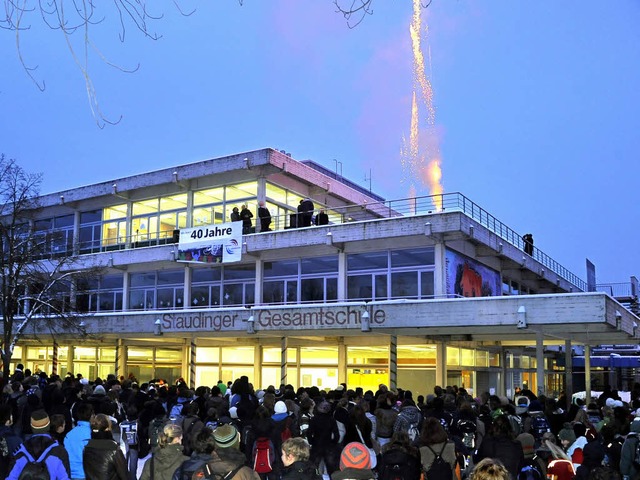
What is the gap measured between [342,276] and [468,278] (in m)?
5.33

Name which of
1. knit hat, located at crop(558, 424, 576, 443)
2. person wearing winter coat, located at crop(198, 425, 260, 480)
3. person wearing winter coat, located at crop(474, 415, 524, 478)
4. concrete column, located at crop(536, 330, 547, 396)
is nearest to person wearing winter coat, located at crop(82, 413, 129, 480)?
person wearing winter coat, located at crop(198, 425, 260, 480)

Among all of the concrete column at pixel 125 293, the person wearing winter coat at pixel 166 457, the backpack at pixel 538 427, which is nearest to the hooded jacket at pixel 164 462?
the person wearing winter coat at pixel 166 457

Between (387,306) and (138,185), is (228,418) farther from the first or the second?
Answer: (138,185)

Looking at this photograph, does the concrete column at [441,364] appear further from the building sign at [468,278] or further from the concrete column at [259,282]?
the concrete column at [259,282]

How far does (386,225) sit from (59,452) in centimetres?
2193

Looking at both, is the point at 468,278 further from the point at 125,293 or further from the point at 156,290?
the point at 125,293

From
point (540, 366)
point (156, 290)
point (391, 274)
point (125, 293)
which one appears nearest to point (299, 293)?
point (391, 274)

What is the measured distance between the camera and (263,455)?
32.9 ft

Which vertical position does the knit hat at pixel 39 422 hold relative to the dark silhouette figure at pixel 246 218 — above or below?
below

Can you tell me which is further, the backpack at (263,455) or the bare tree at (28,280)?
the bare tree at (28,280)

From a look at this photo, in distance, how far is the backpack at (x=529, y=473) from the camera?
823 centimetres

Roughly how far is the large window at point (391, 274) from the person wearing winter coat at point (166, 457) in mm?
22017

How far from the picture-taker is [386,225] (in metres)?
28.0

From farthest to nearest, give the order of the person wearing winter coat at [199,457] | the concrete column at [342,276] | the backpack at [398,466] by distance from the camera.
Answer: the concrete column at [342,276] → the backpack at [398,466] → the person wearing winter coat at [199,457]
